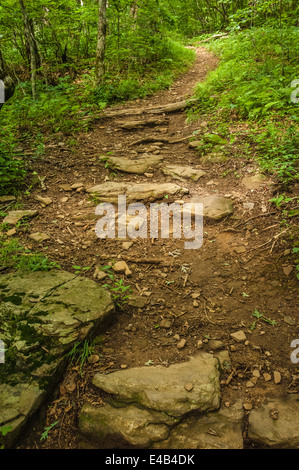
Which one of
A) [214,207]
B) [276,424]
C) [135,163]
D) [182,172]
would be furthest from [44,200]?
[276,424]

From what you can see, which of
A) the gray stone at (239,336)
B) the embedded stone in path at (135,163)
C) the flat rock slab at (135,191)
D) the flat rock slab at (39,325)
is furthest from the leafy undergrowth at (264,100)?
the flat rock slab at (39,325)

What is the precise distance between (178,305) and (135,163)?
3.54 meters

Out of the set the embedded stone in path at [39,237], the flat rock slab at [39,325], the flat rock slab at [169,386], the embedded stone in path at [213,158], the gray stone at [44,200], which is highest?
the embedded stone in path at [213,158]

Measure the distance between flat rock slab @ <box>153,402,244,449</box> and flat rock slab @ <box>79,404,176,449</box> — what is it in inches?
2.9

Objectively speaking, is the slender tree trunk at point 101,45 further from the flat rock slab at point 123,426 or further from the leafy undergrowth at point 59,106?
the flat rock slab at point 123,426

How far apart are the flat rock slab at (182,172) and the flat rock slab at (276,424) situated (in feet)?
12.6

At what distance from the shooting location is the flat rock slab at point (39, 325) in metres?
2.14

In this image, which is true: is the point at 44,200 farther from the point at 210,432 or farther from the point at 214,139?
the point at 210,432

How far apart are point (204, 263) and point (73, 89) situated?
812 cm

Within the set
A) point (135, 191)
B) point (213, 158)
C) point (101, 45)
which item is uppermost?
point (101, 45)

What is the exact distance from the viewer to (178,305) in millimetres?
3174

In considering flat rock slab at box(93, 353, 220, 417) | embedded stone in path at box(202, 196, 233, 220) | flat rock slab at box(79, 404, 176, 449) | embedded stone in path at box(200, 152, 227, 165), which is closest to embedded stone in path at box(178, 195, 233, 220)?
embedded stone in path at box(202, 196, 233, 220)

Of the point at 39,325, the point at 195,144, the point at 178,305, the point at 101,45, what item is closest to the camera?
the point at 39,325

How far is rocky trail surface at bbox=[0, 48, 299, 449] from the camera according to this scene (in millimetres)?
2092
